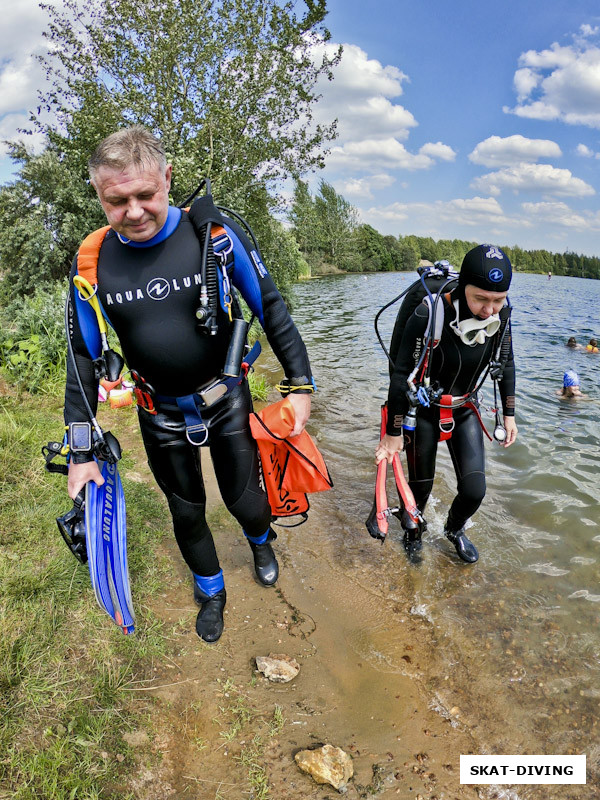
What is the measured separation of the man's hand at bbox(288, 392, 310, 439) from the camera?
255 cm

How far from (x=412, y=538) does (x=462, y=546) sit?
401 millimetres

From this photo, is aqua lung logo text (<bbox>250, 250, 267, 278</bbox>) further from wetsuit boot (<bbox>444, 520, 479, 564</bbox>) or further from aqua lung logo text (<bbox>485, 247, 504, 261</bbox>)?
wetsuit boot (<bbox>444, 520, 479, 564</bbox>)

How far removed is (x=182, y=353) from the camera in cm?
236

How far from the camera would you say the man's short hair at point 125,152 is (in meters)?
2.04

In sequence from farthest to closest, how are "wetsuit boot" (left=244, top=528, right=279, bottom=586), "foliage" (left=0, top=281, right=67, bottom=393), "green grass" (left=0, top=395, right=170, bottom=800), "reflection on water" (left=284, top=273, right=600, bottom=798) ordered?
"foliage" (left=0, top=281, right=67, bottom=393), "wetsuit boot" (left=244, top=528, right=279, bottom=586), "reflection on water" (left=284, top=273, right=600, bottom=798), "green grass" (left=0, top=395, right=170, bottom=800)

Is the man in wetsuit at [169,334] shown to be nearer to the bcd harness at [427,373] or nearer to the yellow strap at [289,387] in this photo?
the yellow strap at [289,387]

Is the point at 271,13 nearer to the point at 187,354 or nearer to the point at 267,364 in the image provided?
the point at 267,364

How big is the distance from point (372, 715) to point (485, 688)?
2.43 feet

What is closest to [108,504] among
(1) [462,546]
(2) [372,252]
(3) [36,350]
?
(1) [462,546]

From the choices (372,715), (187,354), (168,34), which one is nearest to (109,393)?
(187,354)

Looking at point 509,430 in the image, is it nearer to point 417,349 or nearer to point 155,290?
point 417,349

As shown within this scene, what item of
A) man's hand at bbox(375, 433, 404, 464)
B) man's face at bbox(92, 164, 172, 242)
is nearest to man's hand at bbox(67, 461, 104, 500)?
man's face at bbox(92, 164, 172, 242)

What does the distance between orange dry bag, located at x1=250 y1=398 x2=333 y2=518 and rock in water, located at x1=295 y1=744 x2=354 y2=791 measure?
1.20 m

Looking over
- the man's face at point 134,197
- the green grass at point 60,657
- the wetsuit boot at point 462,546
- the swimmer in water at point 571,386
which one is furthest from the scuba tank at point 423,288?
the swimmer in water at point 571,386
